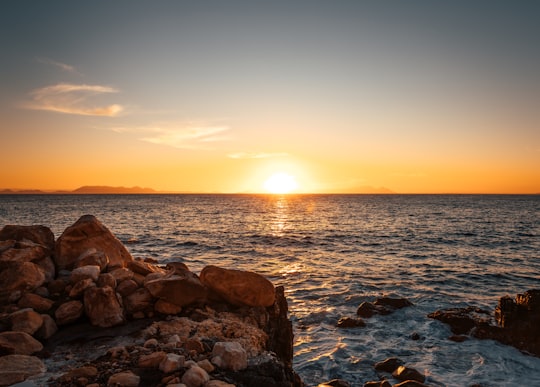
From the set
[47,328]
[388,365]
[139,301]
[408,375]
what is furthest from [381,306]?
[47,328]

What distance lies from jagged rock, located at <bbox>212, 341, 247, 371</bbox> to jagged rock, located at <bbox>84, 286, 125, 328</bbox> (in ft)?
8.88

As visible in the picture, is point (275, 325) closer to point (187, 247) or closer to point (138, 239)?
point (187, 247)

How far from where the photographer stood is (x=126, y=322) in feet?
25.7

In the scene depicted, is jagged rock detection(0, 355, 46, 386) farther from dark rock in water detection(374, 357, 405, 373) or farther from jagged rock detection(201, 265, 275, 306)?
dark rock in water detection(374, 357, 405, 373)

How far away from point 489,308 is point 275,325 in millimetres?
11933

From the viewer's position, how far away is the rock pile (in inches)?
227

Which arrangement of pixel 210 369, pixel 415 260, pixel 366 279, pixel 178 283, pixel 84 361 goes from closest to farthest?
pixel 210 369 → pixel 84 361 → pixel 178 283 → pixel 366 279 → pixel 415 260

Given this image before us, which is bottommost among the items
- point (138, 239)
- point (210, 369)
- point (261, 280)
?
point (138, 239)

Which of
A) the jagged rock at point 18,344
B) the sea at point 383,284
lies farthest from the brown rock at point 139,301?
the sea at point 383,284

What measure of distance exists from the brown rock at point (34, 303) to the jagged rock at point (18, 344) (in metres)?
1.24

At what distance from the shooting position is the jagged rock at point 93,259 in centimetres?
917

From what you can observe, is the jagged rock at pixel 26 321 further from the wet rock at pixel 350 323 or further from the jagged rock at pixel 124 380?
the wet rock at pixel 350 323

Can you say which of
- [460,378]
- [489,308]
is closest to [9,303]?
[460,378]

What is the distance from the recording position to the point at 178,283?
8594mm
